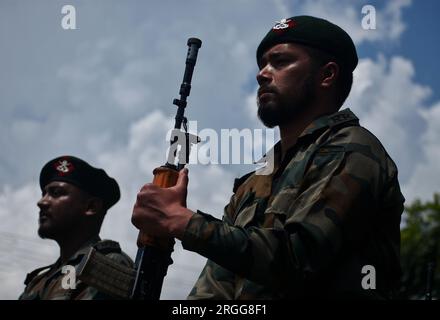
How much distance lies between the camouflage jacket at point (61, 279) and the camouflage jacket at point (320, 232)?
9.39 feet

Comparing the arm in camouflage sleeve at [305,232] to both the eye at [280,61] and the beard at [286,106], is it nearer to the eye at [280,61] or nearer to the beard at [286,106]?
the beard at [286,106]

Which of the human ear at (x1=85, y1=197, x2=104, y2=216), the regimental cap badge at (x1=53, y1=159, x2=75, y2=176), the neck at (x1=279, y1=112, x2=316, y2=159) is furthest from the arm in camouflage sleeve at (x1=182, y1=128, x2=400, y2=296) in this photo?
the regimental cap badge at (x1=53, y1=159, x2=75, y2=176)

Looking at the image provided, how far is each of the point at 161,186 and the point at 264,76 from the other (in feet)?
3.04

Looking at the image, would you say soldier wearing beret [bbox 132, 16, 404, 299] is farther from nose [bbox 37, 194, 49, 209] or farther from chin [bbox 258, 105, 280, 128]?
nose [bbox 37, 194, 49, 209]

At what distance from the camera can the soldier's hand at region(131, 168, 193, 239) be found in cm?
235

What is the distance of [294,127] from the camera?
326 centimetres

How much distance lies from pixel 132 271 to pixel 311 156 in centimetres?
129

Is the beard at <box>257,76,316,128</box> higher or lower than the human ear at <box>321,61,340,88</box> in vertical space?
lower

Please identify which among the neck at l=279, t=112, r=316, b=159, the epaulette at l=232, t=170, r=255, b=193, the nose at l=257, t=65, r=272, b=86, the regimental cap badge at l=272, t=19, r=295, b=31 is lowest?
the epaulette at l=232, t=170, r=255, b=193

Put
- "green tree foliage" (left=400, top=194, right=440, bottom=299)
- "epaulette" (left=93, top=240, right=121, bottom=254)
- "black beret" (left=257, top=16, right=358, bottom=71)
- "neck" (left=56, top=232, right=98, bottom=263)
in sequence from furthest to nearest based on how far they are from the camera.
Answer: "green tree foliage" (left=400, top=194, right=440, bottom=299) < "neck" (left=56, top=232, right=98, bottom=263) < "epaulette" (left=93, top=240, right=121, bottom=254) < "black beret" (left=257, top=16, right=358, bottom=71)

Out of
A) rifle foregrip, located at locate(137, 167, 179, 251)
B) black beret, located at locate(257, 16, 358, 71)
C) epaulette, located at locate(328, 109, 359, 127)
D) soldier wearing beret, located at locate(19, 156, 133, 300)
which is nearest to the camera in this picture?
rifle foregrip, located at locate(137, 167, 179, 251)

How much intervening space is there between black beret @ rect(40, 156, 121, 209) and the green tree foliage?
49.7ft
